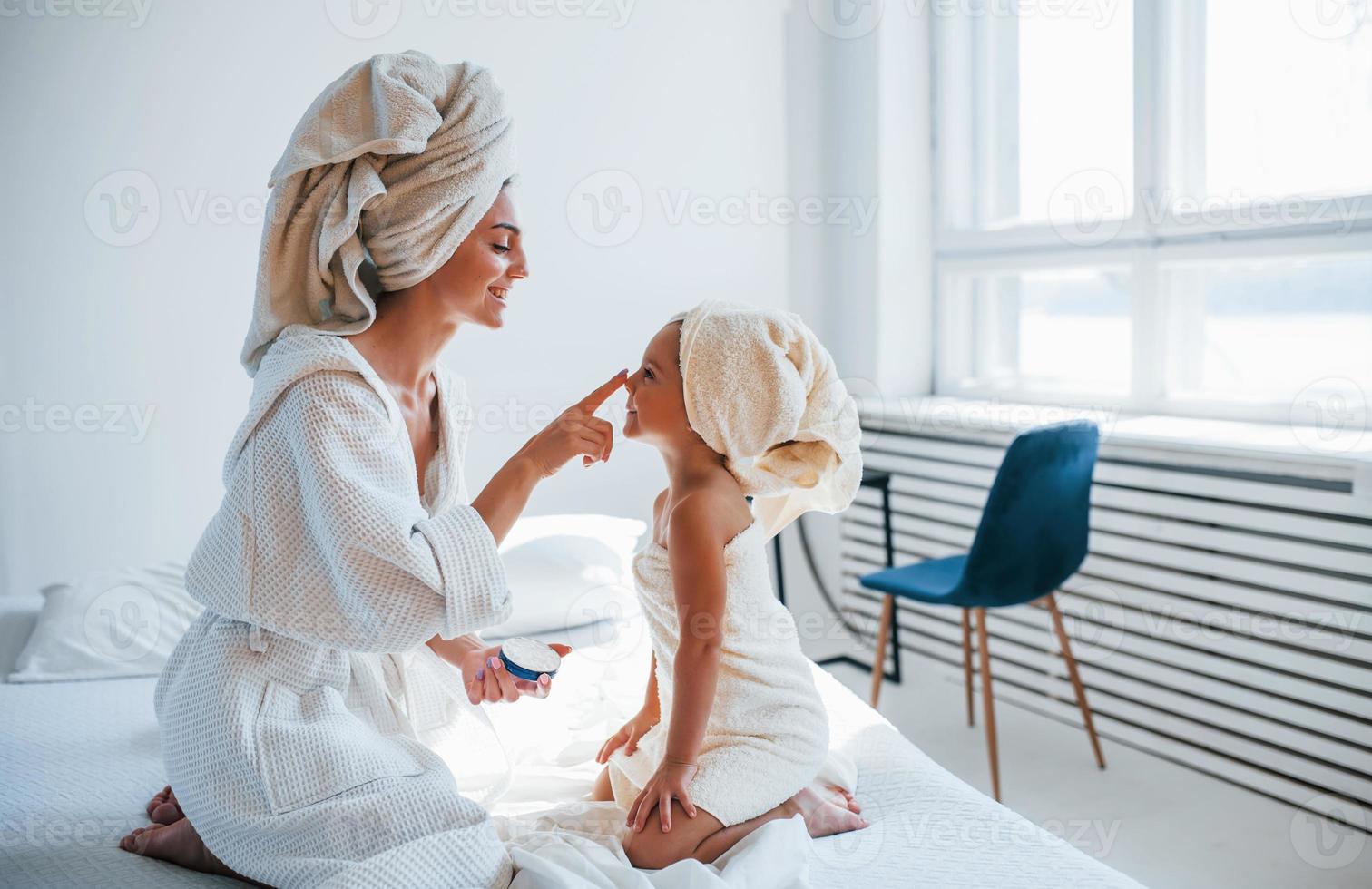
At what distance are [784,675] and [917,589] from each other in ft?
4.05

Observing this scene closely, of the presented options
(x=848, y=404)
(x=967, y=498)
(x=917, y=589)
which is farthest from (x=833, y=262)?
(x=848, y=404)

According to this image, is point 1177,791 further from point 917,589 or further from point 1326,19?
point 1326,19

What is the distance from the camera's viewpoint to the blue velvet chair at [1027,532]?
2.39 m

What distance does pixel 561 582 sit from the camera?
2.33 meters

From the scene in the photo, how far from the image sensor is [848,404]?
4.98ft

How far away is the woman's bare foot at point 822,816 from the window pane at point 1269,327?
6.05 ft

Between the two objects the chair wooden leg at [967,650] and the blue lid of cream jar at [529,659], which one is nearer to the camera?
the blue lid of cream jar at [529,659]
